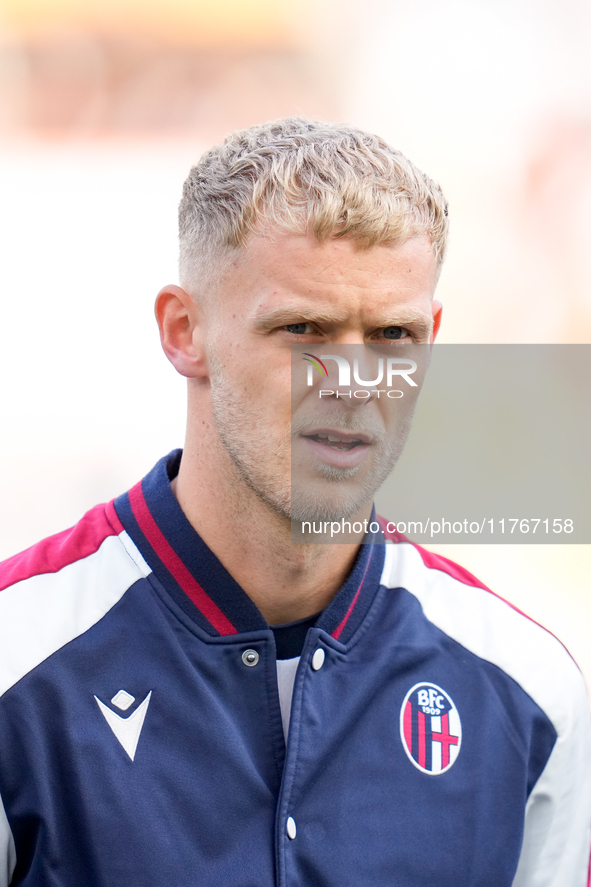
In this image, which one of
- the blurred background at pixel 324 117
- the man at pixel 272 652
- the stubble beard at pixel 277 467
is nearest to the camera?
the man at pixel 272 652

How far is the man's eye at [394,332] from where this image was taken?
1.07 metres

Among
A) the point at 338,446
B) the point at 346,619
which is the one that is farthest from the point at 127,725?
the point at 338,446

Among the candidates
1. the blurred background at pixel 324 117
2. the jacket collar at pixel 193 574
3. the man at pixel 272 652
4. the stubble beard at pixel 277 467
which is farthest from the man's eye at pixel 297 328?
the blurred background at pixel 324 117

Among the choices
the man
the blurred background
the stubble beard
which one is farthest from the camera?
the blurred background

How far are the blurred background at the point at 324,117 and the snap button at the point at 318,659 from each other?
2084 millimetres

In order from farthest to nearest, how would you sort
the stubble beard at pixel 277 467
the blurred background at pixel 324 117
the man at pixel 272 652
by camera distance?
the blurred background at pixel 324 117, the stubble beard at pixel 277 467, the man at pixel 272 652

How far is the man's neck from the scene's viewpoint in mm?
1081

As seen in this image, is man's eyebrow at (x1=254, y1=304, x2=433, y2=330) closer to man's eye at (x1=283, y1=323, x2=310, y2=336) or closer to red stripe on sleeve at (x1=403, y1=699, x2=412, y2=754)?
man's eye at (x1=283, y1=323, x2=310, y2=336)

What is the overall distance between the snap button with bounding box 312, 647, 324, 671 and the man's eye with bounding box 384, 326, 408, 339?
16.7 inches

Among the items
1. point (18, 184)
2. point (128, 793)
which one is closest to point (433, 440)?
point (18, 184)

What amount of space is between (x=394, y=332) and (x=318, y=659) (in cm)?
44

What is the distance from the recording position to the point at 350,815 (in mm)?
1021

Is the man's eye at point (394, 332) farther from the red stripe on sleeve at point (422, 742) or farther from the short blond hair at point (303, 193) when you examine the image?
the red stripe on sleeve at point (422, 742)

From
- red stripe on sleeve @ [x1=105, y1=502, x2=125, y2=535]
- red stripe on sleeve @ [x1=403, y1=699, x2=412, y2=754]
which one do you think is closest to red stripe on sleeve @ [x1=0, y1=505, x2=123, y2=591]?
red stripe on sleeve @ [x1=105, y1=502, x2=125, y2=535]
